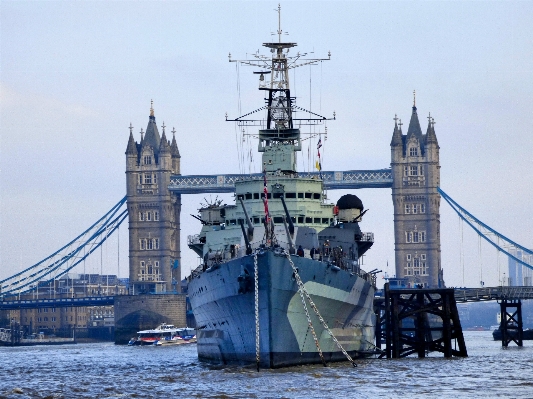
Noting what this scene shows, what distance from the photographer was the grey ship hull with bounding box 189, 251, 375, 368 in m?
48.4

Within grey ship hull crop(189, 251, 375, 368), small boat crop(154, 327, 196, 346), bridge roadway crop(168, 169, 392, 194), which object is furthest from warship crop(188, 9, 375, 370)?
bridge roadway crop(168, 169, 392, 194)

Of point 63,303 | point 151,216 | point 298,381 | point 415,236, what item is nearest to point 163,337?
point 63,303

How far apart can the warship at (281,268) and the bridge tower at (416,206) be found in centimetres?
9634

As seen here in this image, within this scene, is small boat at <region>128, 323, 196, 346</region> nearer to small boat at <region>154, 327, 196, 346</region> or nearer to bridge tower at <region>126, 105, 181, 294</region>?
small boat at <region>154, 327, 196, 346</region>

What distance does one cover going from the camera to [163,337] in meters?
130

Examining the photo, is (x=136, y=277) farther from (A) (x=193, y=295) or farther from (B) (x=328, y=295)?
(B) (x=328, y=295)

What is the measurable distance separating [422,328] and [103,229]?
115 metres

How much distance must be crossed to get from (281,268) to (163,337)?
83812 mm

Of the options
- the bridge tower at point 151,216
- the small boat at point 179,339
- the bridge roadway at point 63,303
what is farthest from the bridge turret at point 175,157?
the small boat at point 179,339

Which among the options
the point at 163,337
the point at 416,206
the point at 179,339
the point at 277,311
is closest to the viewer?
the point at 277,311

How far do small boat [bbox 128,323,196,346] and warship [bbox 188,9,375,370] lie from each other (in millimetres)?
64765

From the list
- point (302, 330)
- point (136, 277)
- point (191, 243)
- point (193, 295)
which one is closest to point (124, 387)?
point (302, 330)

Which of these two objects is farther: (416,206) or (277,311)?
(416,206)

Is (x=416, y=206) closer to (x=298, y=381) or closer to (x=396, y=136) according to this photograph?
(x=396, y=136)
